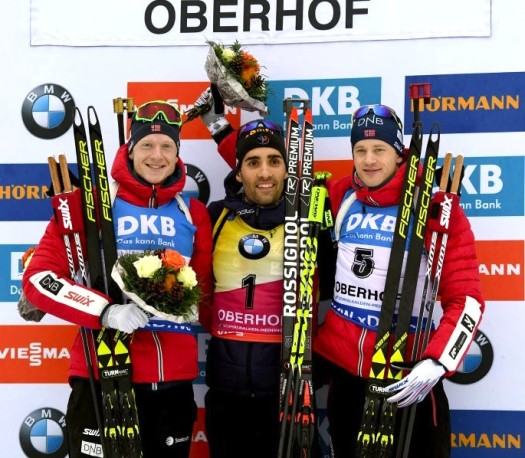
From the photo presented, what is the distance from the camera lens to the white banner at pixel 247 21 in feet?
12.8

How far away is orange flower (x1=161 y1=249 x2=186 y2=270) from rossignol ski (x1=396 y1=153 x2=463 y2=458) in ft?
3.25

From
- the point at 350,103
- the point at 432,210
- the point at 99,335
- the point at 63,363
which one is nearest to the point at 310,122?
the point at 350,103

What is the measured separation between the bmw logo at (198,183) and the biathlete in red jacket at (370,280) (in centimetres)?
98

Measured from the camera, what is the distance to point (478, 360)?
385cm

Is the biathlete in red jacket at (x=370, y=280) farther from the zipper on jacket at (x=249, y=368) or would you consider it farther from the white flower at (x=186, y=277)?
the white flower at (x=186, y=277)

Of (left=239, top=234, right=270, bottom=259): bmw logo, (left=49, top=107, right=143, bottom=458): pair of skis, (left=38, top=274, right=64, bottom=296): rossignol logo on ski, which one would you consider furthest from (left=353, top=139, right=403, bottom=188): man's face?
(left=38, top=274, right=64, bottom=296): rossignol logo on ski

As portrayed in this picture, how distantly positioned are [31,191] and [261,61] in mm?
1403

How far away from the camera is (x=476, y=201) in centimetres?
388

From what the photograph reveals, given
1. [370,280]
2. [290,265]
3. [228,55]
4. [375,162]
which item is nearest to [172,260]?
[290,265]

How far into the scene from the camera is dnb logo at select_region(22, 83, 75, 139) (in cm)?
413

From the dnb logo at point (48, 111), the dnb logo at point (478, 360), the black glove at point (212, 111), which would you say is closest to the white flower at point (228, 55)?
the black glove at point (212, 111)

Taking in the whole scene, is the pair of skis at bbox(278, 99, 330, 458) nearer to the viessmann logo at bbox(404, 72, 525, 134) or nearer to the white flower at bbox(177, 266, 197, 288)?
the white flower at bbox(177, 266, 197, 288)

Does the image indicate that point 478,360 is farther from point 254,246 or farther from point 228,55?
point 228,55

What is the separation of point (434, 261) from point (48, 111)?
2.23 meters
